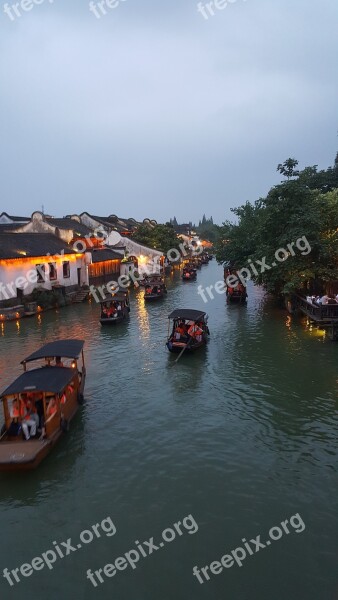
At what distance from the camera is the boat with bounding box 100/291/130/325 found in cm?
3175

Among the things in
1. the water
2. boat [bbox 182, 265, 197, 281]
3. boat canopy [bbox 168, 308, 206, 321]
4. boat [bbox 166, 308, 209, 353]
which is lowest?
the water

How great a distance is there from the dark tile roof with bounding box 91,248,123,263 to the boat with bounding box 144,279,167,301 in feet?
31.9

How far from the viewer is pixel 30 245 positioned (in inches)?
1609

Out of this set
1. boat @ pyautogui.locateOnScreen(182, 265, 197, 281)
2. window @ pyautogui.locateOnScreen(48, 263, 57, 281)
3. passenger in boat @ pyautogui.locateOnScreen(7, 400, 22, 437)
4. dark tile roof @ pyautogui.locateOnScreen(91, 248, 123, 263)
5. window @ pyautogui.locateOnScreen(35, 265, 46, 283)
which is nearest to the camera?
passenger in boat @ pyautogui.locateOnScreen(7, 400, 22, 437)

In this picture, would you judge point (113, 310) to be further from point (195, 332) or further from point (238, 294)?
point (238, 294)

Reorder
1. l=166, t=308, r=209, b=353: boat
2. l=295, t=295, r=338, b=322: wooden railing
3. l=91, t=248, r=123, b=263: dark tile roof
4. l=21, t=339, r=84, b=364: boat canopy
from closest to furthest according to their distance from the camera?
l=21, t=339, r=84, b=364: boat canopy → l=166, t=308, r=209, b=353: boat → l=295, t=295, r=338, b=322: wooden railing → l=91, t=248, r=123, b=263: dark tile roof

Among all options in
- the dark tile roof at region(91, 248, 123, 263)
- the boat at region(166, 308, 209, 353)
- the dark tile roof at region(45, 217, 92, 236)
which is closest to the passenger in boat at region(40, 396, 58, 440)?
the boat at region(166, 308, 209, 353)

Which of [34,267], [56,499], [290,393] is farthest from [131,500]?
[34,267]

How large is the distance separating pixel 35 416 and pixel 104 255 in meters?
41.3

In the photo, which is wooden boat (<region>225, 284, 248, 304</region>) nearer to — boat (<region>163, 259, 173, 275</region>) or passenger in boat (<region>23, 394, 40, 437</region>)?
passenger in boat (<region>23, 394, 40, 437</region>)

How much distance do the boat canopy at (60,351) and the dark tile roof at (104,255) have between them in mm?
32017

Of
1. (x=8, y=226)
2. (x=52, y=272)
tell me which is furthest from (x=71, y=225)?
(x=52, y=272)

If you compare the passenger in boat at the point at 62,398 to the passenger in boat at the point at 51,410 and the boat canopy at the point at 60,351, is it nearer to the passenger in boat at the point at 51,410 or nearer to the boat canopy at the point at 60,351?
the passenger in boat at the point at 51,410

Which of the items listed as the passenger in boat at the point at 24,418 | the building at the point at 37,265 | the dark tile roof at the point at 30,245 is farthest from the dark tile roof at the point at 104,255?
the passenger in boat at the point at 24,418
